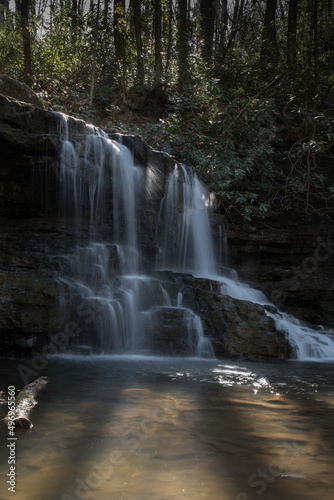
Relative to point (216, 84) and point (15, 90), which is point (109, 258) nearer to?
point (15, 90)

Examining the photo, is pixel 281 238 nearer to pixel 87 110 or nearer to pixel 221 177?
pixel 221 177

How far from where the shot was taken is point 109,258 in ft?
29.2

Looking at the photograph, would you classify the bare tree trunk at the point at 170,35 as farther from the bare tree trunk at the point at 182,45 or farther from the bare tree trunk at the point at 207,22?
the bare tree trunk at the point at 207,22

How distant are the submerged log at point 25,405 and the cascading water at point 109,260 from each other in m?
2.36

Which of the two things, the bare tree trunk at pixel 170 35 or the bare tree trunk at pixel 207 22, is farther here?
the bare tree trunk at pixel 170 35

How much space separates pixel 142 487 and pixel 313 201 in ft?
38.7

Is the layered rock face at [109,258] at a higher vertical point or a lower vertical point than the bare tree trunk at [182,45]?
lower

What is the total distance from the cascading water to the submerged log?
236cm

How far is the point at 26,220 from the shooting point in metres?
9.60

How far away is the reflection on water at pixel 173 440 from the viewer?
7.88 ft

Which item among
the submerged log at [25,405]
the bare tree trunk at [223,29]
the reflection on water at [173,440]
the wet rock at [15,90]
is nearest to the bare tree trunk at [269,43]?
the bare tree trunk at [223,29]

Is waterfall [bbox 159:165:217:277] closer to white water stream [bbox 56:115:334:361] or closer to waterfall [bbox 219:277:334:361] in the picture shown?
white water stream [bbox 56:115:334:361]

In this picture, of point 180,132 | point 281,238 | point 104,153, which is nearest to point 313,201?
point 281,238

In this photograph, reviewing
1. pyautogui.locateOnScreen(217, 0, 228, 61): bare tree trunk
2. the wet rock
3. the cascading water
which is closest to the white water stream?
the cascading water
